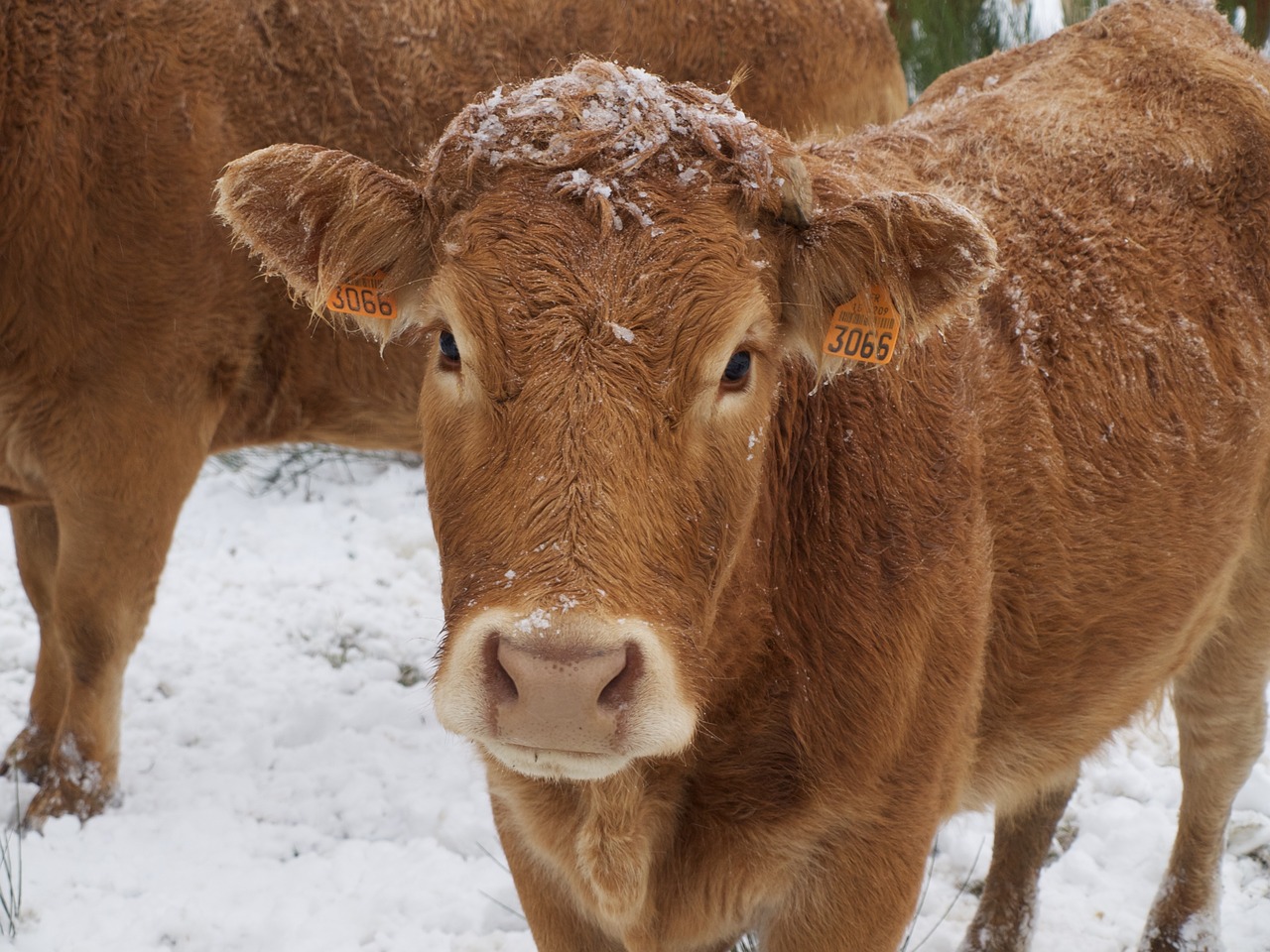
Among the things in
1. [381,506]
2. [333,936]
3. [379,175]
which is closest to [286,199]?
[379,175]

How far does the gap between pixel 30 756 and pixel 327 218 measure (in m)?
2.89

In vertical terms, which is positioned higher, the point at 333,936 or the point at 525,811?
the point at 525,811

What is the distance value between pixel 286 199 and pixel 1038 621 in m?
1.74

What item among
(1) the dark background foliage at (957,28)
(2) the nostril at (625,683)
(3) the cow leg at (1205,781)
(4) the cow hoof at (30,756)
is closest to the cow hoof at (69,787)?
(4) the cow hoof at (30,756)

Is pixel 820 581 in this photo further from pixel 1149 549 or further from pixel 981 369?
pixel 1149 549

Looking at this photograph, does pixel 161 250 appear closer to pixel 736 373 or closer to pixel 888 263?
pixel 736 373

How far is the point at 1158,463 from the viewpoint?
298 centimetres

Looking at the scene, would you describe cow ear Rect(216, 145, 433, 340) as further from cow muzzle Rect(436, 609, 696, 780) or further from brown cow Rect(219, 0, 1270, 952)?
cow muzzle Rect(436, 609, 696, 780)

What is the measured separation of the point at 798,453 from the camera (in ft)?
8.52

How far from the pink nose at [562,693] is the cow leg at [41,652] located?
3069 mm

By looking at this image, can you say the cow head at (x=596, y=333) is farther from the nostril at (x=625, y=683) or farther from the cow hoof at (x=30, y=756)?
the cow hoof at (x=30, y=756)

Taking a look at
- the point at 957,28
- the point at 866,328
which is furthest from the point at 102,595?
the point at 957,28

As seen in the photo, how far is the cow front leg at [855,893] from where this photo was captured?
8.30ft

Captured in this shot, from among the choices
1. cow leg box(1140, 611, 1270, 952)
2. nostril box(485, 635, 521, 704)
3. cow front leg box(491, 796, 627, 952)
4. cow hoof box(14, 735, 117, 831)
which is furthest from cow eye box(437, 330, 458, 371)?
cow hoof box(14, 735, 117, 831)
